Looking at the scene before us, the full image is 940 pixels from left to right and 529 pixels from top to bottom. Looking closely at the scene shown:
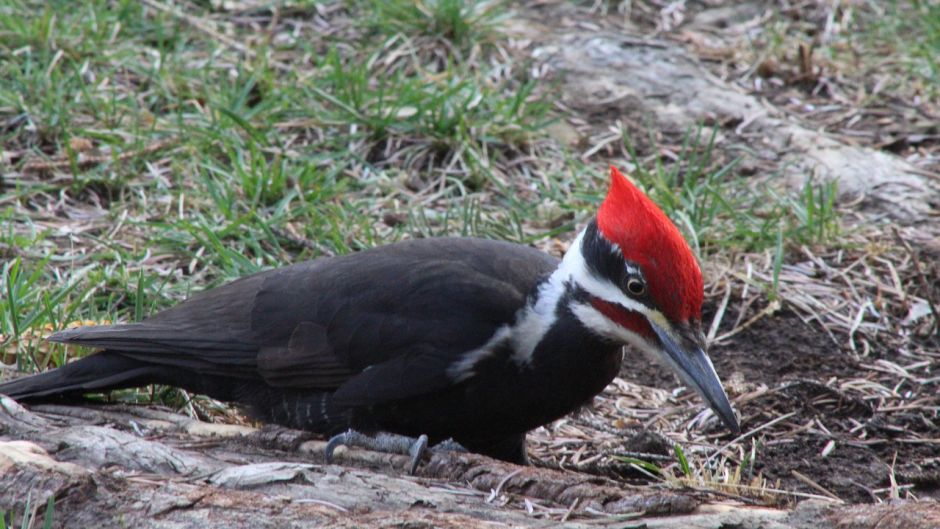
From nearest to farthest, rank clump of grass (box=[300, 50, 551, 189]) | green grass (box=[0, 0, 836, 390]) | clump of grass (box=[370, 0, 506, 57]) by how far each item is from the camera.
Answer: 1. green grass (box=[0, 0, 836, 390])
2. clump of grass (box=[300, 50, 551, 189])
3. clump of grass (box=[370, 0, 506, 57])

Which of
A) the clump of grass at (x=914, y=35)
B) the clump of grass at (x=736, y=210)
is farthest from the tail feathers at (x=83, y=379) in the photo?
the clump of grass at (x=914, y=35)

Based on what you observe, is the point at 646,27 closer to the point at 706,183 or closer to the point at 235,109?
the point at 706,183

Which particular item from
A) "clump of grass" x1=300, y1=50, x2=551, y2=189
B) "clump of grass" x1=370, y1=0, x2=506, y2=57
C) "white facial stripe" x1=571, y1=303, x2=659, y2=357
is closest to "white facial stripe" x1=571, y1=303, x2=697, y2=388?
"white facial stripe" x1=571, y1=303, x2=659, y2=357

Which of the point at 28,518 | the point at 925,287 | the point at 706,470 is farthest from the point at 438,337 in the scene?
the point at 925,287

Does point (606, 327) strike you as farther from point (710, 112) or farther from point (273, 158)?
point (710, 112)

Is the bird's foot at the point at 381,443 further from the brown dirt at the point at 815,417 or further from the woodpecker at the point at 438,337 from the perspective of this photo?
the brown dirt at the point at 815,417

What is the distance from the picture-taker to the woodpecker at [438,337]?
3.24m

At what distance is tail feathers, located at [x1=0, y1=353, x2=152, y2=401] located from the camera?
3473 millimetres

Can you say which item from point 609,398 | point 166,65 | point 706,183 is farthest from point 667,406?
point 166,65

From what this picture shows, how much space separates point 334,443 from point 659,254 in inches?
40.0

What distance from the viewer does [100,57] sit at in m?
5.75

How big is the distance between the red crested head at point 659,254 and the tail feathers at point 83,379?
1.53 m

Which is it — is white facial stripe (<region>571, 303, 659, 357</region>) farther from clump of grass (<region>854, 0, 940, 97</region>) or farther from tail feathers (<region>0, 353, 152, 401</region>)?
clump of grass (<region>854, 0, 940, 97</region>)

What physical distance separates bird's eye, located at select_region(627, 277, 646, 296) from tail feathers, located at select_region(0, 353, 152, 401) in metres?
1.50
